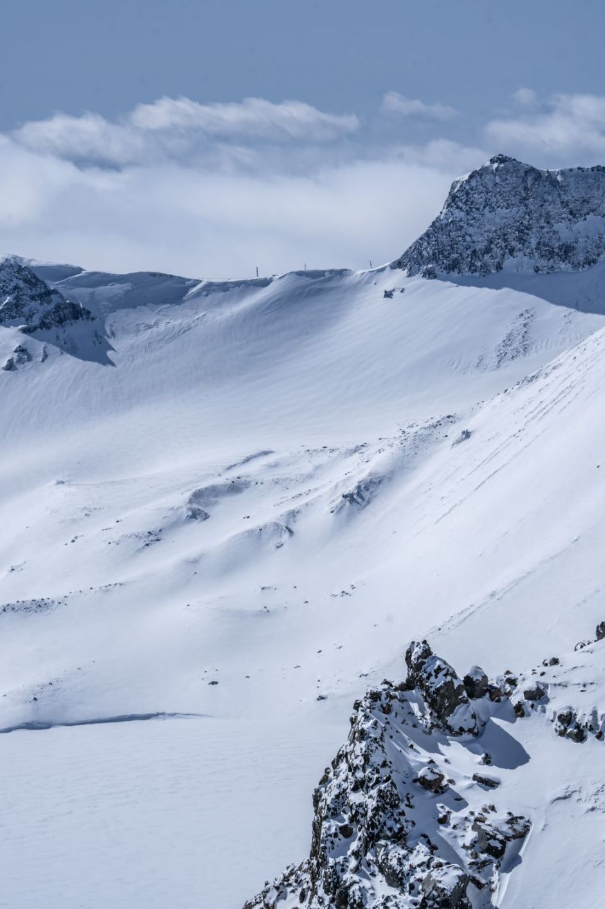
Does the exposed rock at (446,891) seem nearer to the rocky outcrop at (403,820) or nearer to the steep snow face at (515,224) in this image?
the rocky outcrop at (403,820)

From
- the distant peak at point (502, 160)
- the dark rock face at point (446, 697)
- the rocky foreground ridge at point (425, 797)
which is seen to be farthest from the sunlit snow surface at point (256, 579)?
the distant peak at point (502, 160)

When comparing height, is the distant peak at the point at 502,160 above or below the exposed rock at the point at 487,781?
above

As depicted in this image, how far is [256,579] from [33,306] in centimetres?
7430

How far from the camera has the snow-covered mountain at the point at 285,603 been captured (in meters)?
15.5

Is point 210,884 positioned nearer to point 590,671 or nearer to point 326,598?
point 590,671

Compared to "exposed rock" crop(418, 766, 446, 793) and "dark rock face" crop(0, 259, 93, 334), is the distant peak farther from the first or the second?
"exposed rock" crop(418, 766, 446, 793)

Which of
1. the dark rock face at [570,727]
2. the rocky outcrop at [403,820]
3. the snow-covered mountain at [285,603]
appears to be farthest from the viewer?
the snow-covered mountain at [285,603]

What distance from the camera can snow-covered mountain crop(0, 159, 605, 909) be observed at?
15500 millimetres

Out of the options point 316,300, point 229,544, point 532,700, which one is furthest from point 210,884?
point 316,300

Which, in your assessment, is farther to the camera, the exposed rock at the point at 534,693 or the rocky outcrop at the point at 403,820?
the exposed rock at the point at 534,693

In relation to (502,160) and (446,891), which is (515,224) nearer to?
(502,160)

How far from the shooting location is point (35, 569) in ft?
169

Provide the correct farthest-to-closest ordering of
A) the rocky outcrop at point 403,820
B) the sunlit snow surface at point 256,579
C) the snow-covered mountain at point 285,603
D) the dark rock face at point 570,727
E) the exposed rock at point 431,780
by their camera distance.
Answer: the sunlit snow surface at point 256,579 → the snow-covered mountain at point 285,603 → the dark rock face at point 570,727 → the exposed rock at point 431,780 → the rocky outcrop at point 403,820

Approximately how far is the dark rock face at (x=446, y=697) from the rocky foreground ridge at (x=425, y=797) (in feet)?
0.06
